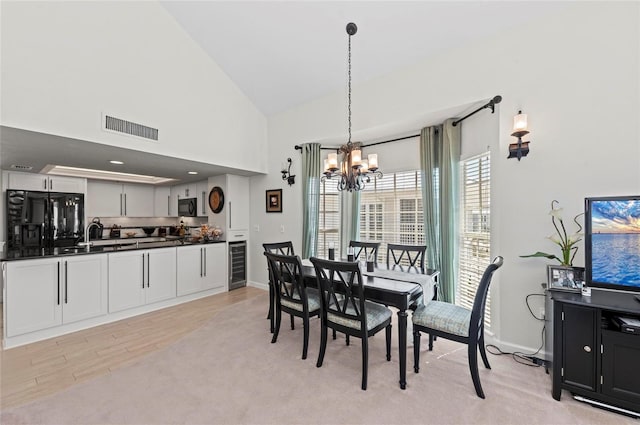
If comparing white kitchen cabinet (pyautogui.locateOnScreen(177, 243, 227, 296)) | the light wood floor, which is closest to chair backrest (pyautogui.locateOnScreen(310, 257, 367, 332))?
the light wood floor

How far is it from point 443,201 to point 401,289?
1.63 metres

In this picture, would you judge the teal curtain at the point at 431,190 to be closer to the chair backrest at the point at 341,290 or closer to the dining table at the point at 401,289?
the dining table at the point at 401,289

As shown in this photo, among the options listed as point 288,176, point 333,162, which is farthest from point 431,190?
point 288,176

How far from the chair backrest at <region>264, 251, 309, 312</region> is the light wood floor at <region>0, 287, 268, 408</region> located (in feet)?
4.64

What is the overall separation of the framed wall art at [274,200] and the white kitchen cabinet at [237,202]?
58 centimetres

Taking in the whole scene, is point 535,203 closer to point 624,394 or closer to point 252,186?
point 624,394

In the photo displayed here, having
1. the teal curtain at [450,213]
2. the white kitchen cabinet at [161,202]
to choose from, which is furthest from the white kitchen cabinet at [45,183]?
the teal curtain at [450,213]

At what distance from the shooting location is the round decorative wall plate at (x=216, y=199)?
5.08 m

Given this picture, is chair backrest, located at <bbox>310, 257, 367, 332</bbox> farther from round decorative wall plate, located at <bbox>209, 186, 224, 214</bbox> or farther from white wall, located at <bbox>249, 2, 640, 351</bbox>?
round decorative wall plate, located at <bbox>209, 186, 224, 214</bbox>

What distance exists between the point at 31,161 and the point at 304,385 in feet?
15.5

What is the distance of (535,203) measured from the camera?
2.53 meters

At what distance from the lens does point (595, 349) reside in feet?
6.21

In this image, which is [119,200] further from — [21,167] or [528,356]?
[528,356]

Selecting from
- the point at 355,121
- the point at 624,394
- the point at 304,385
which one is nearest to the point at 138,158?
the point at 355,121
